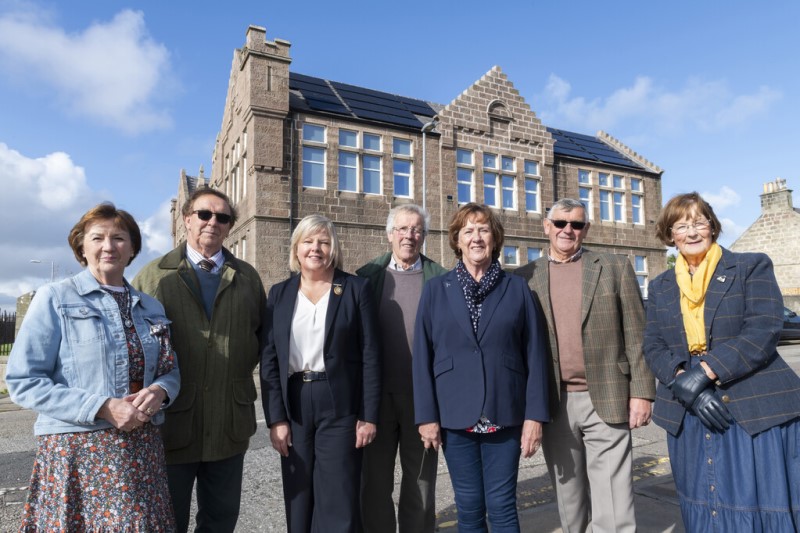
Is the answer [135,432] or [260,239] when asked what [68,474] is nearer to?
[135,432]

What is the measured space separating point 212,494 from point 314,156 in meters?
15.6

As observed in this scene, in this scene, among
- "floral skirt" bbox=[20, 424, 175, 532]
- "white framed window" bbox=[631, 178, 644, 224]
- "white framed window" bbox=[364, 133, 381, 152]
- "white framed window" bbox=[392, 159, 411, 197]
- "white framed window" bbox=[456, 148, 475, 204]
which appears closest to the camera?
"floral skirt" bbox=[20, 424, 175, 532]

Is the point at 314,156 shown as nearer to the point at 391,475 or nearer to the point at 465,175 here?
the point at 465,175

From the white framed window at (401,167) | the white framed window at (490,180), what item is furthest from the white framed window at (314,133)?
the white framed window at (490,180)

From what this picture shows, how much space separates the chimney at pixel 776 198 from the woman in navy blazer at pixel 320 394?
40.5 metres

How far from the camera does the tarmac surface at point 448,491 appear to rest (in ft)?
12.5

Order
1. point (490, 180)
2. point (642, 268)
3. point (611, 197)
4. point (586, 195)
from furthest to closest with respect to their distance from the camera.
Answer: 1. point (642, 268)
2. point (611, 197)
3. point (586, 195)
4. point (490, 180)

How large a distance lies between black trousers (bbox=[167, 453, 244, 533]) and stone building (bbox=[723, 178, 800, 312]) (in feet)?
127

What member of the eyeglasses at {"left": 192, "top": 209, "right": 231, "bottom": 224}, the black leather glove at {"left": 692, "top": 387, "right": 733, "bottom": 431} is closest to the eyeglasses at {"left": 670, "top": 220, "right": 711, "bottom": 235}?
the black leather glove at {"left": 692, "top": 387, "right": 733, "bottom": 431}

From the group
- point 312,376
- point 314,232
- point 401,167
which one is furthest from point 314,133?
point 312,376

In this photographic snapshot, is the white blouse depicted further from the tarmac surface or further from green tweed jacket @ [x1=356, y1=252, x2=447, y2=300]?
the tarmac surface

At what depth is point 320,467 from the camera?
2.92 m

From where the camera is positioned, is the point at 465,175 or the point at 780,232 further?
Answer: the point at 780,232

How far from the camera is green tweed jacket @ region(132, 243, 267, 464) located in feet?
9.37
